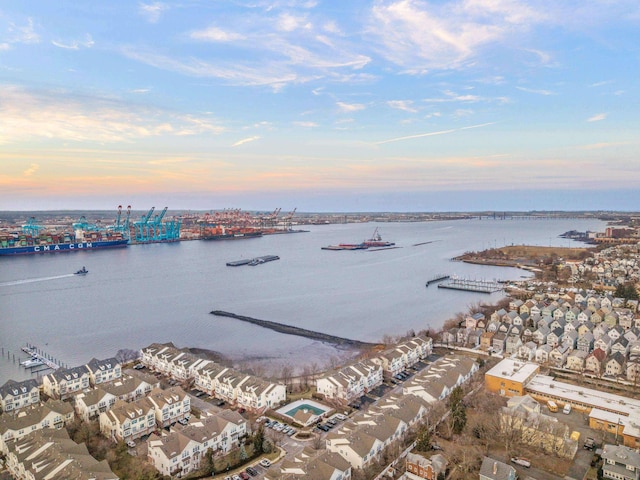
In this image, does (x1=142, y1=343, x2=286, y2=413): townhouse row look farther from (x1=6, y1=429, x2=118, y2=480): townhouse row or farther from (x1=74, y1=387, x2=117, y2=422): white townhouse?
(x1=6, y1=429, x2=118, y2=480): townhouse row

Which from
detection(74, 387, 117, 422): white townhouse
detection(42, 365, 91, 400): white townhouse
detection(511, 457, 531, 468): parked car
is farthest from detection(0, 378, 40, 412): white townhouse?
detection(511, 457, 531, 468): parked car

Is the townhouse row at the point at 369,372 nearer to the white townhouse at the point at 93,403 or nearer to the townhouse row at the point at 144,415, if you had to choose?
the townhouse row at the point at 144,415

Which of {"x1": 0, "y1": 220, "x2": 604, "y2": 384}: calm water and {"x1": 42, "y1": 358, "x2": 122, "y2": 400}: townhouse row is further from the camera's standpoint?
{"x1": 0, "y1": 220, "x2": 604, "y2": 384}: calm water

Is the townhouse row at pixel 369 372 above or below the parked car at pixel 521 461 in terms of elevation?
above

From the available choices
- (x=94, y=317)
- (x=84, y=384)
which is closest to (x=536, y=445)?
(x=84, y=384)

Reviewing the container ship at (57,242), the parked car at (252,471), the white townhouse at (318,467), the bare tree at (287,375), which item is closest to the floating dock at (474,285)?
the bare tree at (287,375)

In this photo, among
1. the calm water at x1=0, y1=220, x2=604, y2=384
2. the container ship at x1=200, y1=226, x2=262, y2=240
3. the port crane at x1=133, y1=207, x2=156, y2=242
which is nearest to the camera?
the calm water at x1=0, y1=220, x2=604, y2=384
